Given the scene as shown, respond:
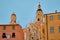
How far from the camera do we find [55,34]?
56750 millimetres

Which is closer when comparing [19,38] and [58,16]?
[58,16]

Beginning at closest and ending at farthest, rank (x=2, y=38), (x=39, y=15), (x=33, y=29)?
(x=2, y=38) → (x=33, y=29) → (x=39, y=15)

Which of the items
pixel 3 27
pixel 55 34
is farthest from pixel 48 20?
pixel 3 27

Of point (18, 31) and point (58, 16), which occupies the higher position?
point (58, 16)

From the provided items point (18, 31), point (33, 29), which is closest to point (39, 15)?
point (33, 29)

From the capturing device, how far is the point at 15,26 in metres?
64.6

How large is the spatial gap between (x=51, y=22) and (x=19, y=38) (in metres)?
12.7

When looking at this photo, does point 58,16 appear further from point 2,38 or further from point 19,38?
point 2,38

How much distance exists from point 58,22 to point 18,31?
14.6 meters

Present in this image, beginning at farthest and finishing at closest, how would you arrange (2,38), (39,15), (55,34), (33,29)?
(39,15) → (33,29) → (2,38) → (55,34)

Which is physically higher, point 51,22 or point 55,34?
point 51,22

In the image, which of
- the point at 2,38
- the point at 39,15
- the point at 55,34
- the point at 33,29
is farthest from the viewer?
the point at 39,15

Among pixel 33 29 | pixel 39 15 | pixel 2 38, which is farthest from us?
pixel 39 15

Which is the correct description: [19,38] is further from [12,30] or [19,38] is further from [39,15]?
[39,15]
